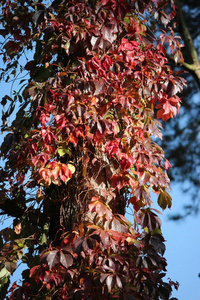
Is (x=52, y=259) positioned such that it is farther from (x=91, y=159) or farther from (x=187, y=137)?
(x=187, y=137)

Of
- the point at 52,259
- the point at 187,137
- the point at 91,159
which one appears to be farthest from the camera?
Answer: the point at 187,137

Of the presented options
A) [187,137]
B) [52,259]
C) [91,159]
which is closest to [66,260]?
[52,259]

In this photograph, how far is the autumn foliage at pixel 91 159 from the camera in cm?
179

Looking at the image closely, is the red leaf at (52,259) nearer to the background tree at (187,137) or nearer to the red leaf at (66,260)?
the red leaf at (66,260)

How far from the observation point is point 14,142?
205cm

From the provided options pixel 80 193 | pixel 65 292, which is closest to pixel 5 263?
pixel 65 292

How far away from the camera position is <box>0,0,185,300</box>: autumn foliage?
1.79 m

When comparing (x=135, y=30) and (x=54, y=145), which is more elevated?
(x=135, y=30)

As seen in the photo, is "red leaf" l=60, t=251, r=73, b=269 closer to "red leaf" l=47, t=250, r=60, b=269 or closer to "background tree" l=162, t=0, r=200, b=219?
"red leaf" l=47, t=250, r=60, b=269

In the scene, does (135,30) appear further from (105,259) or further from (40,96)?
(105,259)

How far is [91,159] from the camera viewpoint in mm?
2076

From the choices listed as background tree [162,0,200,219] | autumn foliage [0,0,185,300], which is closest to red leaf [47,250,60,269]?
autumn foliage [0,0,185,300]

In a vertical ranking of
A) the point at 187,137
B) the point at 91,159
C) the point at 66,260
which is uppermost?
the point at 187,137

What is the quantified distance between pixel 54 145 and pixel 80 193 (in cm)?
27
